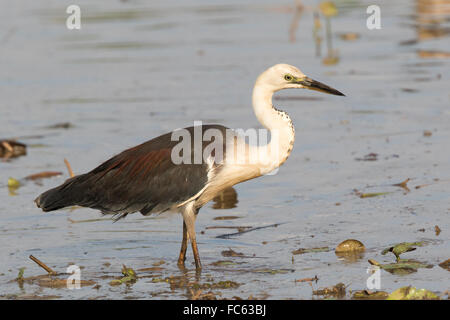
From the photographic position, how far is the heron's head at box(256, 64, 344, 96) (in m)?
7.70

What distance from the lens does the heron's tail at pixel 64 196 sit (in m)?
7.86

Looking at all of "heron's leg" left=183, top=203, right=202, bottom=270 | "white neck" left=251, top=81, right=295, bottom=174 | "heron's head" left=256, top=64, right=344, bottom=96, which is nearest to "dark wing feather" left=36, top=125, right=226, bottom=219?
"heron's leg" left=183, top=203, right=202, bottom=270

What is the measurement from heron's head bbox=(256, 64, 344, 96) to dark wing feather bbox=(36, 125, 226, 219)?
59 cm

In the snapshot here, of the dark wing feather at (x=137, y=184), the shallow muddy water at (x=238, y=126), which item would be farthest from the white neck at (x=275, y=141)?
the shallow muddy water at (x=238, y=126)

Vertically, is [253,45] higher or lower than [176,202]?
higher

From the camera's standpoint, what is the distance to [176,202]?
7.60m

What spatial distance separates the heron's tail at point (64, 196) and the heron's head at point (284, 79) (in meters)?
1.87

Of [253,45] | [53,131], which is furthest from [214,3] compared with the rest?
[53,131]

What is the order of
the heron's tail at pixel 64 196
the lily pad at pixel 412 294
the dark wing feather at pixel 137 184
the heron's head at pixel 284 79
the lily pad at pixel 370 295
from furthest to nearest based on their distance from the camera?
the heron's tail at pixel 64 196 < the heron's head at pixel 284 79 < the dark wing feather at pixel 137 184 < the lily pad at pixel 370 295 < the lily pad at pixel 412 294

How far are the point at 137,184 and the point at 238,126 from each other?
4.60 meters

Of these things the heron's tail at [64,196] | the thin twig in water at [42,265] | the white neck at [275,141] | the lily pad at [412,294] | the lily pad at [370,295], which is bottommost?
the lily pad at [370,295]

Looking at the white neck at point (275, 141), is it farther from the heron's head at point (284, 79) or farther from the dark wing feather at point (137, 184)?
the dark wing feather at point (137, 184)

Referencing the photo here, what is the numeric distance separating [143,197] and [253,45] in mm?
10213
